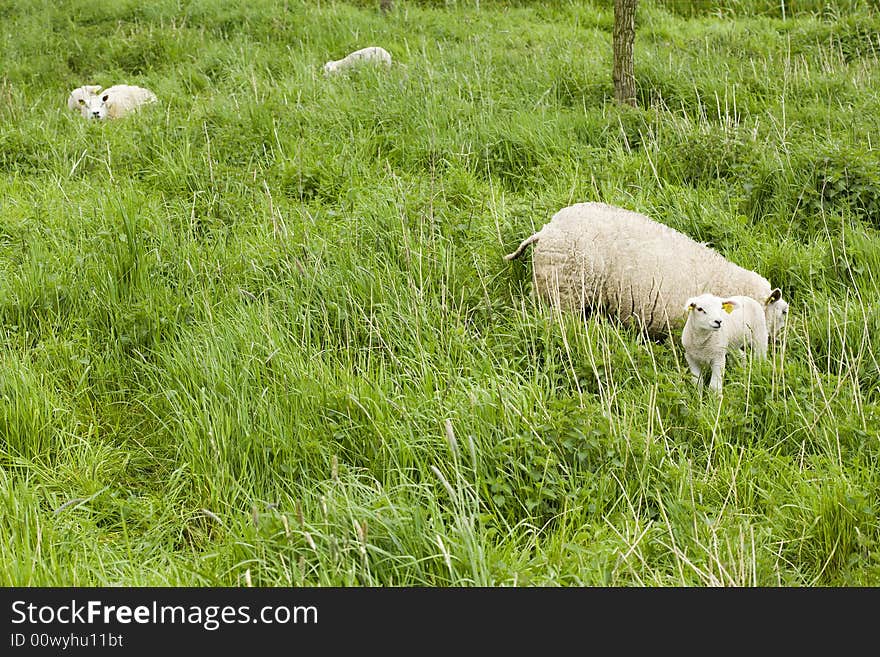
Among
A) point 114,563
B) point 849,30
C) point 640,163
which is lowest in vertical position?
point 114,563

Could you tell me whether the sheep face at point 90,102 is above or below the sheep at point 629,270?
above

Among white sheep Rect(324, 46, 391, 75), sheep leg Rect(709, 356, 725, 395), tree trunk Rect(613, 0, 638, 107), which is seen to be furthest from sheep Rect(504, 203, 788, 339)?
white sheep Rect(324, 46, 391, 75)

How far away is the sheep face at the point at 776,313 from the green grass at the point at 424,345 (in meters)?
0.12

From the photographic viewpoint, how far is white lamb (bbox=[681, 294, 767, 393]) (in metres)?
3.59

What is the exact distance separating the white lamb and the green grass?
11 cm

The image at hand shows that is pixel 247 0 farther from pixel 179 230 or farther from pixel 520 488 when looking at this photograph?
pixel 520 488

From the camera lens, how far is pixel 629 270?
4.20m

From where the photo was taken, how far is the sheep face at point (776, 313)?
388cm

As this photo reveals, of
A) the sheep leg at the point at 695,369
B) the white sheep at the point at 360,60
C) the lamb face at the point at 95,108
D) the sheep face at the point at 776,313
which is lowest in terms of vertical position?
the sheep leg at the point at 695,369

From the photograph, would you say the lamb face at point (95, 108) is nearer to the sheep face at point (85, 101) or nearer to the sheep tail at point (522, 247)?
the sheep face at point (85, 101)

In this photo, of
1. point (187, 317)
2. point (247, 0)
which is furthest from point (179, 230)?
point (247, 0)

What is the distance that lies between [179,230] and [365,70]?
11.0 ft

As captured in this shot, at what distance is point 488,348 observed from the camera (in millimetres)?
3674

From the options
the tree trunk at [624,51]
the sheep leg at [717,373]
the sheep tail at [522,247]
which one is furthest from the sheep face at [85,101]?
the sheep leg at [717,373]
